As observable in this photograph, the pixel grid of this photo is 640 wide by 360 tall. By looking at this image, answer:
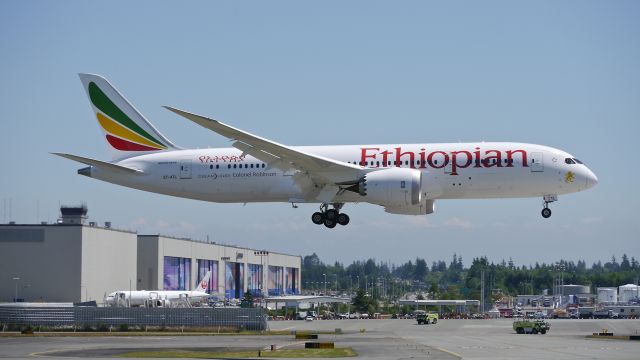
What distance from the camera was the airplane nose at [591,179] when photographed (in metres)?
62.0

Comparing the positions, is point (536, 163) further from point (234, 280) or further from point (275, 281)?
point (275, 281)

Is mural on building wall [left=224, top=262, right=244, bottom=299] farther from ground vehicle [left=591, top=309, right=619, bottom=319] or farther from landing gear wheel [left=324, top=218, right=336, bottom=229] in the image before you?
landing gear wheel [left=324, top=218, right=336, bottom=229]

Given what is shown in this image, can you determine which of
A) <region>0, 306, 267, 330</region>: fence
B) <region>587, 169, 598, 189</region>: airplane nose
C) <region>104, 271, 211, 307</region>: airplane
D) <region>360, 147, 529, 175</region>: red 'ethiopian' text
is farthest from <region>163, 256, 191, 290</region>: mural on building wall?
<region>587, 169, 598, 189</region>: airplane nose

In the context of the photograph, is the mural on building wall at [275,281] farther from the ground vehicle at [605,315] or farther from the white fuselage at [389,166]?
the white fuselage at [389,166]

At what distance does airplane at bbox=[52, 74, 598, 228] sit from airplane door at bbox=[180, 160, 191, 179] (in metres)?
0.07

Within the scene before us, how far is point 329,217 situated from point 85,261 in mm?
70133

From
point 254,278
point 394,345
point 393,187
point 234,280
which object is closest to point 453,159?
point 393,187

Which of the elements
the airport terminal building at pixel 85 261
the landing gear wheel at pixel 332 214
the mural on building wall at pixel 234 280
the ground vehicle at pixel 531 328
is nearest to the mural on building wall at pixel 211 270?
the airport terminal building at pixel 85 261

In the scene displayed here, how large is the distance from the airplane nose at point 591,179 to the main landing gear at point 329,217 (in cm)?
1541

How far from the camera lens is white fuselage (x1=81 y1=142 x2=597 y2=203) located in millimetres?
60750

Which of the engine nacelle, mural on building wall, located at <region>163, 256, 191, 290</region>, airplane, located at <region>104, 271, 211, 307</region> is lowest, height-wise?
airplane, located at <region>104, 271, 211, 307</region>

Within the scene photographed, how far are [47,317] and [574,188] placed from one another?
52371mm

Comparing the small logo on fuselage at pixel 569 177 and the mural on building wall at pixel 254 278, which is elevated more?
the small logo on fuselage at pixel 569 177

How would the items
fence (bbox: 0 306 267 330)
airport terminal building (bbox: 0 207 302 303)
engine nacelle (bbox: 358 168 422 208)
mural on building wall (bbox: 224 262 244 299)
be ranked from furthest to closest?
mural on building wall (bbox: 224 262 244 299) → airport terminal building (bbox: 0 207 302 303) → fence (bbox: 0 306 267 330) → engine nacelle (bbox: 358 168 422 208)
